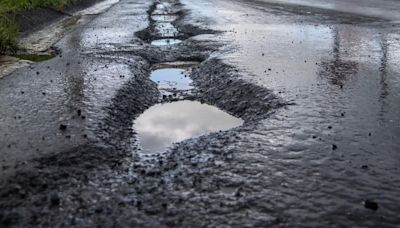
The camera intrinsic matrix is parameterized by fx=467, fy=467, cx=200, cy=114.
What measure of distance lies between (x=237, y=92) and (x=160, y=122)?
1.33 metres

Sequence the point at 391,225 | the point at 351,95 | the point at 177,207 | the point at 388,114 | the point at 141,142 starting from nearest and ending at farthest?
1. the point at 391,225
2. the point at 177,207
3. the point at 141,142
4. the point at 388,114
5. the point at 351,95

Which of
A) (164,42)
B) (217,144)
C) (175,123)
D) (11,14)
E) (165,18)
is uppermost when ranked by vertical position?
(11,14)

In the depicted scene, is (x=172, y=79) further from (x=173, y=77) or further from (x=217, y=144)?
(x=217, y=144)

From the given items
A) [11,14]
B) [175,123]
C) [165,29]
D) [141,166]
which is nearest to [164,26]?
[165,29]

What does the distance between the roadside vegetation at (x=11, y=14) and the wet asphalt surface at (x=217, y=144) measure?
45.5 inches

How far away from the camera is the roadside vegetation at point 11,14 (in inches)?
372

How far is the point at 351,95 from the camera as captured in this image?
618 cm

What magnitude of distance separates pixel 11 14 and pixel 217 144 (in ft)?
35.0

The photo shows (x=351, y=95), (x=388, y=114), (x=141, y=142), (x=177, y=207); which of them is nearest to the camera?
(x=177, y=207)

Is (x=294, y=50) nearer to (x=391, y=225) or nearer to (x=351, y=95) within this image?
(x=351, y=95)

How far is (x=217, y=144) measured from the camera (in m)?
4.77

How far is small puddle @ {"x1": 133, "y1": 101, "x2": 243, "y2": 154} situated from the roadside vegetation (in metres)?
4.67

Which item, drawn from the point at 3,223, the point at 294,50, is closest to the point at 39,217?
the point at 3,223

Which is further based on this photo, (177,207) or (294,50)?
(294,50)
